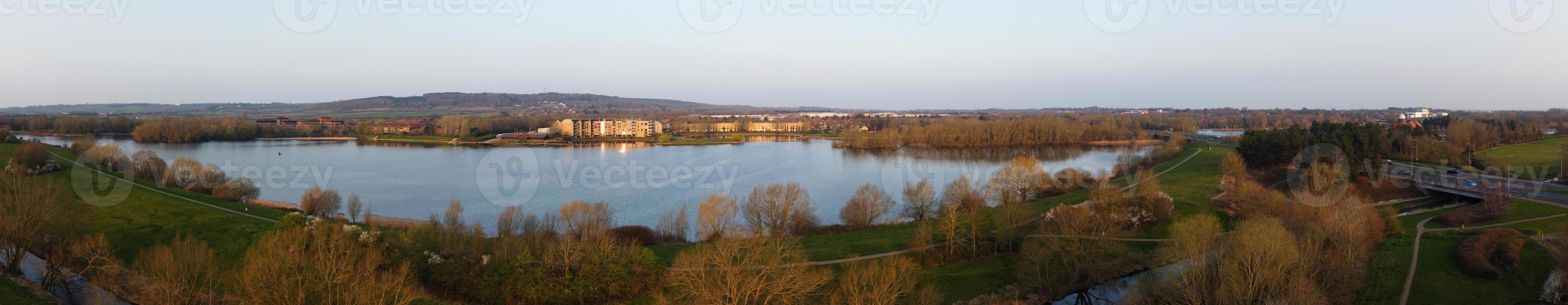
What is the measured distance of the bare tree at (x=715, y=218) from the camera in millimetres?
17016

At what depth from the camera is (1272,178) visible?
25.4 metres

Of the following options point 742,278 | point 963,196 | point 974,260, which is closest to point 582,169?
point 963,196

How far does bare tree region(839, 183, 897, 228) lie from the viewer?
19.4 metres

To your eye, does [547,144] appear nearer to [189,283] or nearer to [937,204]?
[937,204]

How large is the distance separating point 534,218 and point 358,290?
9036 mm

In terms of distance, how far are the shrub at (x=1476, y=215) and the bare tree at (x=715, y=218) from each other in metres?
17.0

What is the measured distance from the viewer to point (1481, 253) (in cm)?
1334

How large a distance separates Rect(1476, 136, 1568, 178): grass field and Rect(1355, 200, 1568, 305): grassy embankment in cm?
1146

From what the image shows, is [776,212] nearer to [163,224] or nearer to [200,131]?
[163,224]

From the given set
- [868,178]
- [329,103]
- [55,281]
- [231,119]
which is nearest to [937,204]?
[868,178]

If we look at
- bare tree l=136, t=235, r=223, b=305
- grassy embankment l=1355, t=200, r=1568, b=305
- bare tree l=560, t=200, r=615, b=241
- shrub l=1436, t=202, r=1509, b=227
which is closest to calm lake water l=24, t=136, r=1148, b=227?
bare tree l=560, t=200, r=615, b=241

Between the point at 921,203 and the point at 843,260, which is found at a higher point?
the point at 921,203

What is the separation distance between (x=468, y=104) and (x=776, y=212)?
166166 mm

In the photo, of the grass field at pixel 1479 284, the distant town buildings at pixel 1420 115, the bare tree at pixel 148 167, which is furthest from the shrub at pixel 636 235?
the distant town buildings at pixel 1420 115
